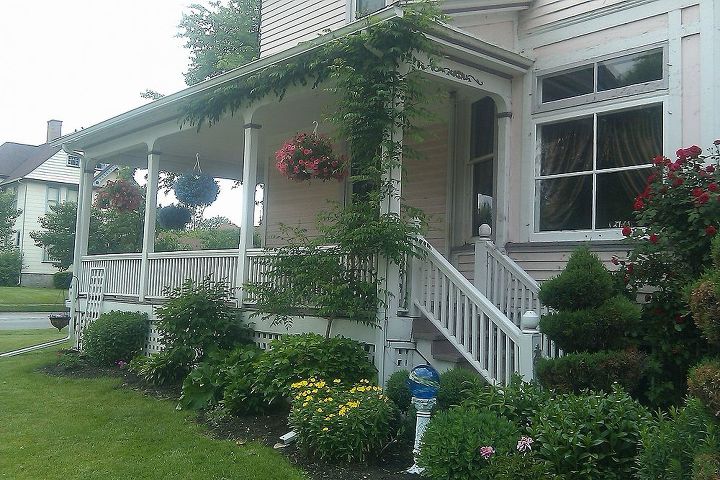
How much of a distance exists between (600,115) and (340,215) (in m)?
3.06

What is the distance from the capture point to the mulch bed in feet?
17.0

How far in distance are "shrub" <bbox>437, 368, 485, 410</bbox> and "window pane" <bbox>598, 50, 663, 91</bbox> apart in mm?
3729

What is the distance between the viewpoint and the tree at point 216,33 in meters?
23.0

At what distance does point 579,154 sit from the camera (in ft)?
24.5

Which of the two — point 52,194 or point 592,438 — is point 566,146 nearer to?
point 592,438

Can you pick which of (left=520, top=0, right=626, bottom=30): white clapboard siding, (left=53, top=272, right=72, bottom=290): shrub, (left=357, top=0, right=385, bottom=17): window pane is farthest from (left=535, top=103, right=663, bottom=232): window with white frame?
(left=53, top=272, right=72, bottom=290): shrub

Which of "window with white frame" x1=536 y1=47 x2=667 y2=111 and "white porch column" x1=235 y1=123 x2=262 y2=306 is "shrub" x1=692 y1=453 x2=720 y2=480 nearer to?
"window with white frame" x1=536 y1=47 x2=667 y2=111

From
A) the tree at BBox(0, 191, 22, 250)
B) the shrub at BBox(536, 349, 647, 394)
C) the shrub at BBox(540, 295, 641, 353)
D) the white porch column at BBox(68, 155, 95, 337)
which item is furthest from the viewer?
the tree at BBox(0, 191, 22, 250)

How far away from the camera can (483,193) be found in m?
8.66

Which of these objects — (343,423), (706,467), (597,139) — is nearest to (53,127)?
(597,139)

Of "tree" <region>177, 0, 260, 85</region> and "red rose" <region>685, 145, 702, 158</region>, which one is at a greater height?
"tree" <region>177, 0, 260, 85</region>

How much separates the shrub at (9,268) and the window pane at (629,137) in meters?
35.2

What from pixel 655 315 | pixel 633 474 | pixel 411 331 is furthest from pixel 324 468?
pixel 655 315

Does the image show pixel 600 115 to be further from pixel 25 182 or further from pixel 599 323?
pixel 25 182
